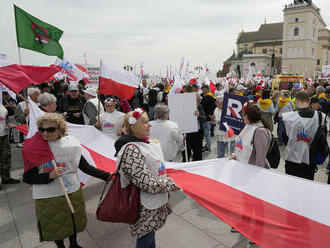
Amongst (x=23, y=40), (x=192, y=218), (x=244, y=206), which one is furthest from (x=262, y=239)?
(x=23, y=40)

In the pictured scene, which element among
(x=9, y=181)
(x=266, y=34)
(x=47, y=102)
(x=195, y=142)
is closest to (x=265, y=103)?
(x=195, y=142)

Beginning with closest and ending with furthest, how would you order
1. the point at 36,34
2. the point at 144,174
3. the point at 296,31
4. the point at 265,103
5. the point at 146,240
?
1. the point at 144,174
2. the point at 146,240
3. the point at 36,34
4. the point at 265,103
5. the point at 296,31

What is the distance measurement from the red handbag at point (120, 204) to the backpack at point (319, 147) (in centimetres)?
295

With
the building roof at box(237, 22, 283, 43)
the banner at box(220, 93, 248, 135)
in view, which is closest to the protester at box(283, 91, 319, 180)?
the banner at box(220, 93, 248, 135)

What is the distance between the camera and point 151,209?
85.6 inches

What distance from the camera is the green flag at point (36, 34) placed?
4855 millimetres

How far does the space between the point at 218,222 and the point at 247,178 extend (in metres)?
1.39

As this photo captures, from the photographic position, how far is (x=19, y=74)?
150 inches

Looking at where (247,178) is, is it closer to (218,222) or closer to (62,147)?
(218,222)

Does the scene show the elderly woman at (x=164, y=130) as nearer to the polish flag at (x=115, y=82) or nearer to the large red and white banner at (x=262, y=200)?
the polish flag at (x=115, y=82)

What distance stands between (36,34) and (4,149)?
2.46 metres

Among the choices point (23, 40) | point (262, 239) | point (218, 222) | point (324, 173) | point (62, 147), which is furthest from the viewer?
point (324, 173)

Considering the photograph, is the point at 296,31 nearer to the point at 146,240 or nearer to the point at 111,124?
the point at 111,124

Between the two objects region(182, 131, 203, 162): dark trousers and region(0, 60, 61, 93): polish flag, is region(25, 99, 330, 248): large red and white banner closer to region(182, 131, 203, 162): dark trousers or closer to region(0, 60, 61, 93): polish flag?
region(0, 60, 61, 93): polish flag
